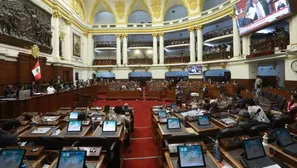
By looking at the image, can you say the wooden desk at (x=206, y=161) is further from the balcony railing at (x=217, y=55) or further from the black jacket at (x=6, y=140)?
the balcony railing at (x=217, y=55)

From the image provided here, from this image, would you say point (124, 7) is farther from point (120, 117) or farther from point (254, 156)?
point (254, 156)

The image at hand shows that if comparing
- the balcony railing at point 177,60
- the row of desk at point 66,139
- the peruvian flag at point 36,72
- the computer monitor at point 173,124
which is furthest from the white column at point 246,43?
the peruvian flag at point 36,72

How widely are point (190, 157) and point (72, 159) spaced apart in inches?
56.1

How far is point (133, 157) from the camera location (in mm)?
4383

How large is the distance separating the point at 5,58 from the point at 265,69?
19665 millimetres

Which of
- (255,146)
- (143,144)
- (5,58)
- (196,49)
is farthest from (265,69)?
(5,58)

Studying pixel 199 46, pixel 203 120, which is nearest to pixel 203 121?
pixel 203 120

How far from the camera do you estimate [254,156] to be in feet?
7.41

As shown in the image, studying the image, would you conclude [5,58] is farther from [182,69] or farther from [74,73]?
[182,69]

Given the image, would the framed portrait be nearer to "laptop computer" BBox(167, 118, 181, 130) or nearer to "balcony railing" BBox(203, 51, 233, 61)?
"balcony railing" BBox(203, 51, 233, 61)

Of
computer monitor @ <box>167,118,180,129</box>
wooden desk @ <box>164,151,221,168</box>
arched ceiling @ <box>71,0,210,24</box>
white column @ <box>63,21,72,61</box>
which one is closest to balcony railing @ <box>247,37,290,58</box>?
computer monitor @ <box>167,118,180,129</box>

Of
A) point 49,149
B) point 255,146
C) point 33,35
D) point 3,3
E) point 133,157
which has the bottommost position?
point 133,157

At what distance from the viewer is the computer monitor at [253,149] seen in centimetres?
225

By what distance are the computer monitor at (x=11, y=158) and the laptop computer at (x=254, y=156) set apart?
2.69 meters
